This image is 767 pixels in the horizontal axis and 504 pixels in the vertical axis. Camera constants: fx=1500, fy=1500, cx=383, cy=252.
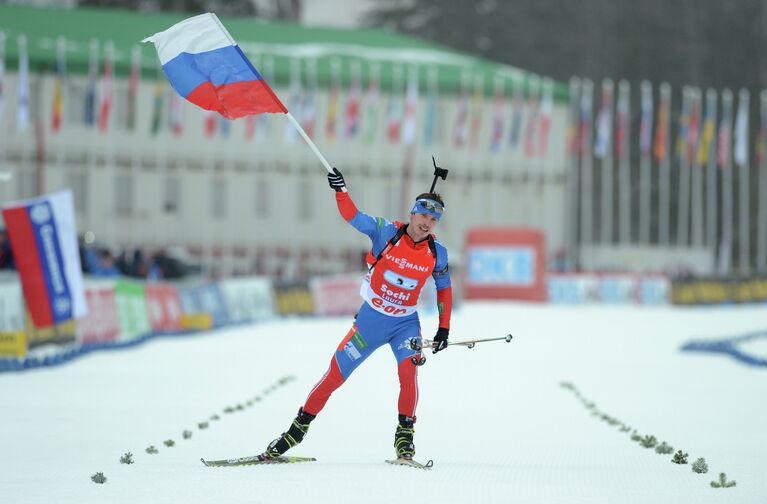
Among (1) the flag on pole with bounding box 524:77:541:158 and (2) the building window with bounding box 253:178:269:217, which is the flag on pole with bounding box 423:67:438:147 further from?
(2) the building window with bounding box 253:178:269:217

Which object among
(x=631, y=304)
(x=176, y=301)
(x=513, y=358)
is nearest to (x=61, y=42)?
(x=631, y=304)

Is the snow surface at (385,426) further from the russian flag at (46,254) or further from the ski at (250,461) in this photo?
the russian flag at (46,254)

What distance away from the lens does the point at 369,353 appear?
34.0 feet

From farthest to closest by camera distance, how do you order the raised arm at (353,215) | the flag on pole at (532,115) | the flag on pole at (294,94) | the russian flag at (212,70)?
the flag on pole at (532,115)
the flag on pole at (294,94)
the russian flag at (212,70)
the raised arm at (353,215)

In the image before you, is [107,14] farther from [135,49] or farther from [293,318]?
[293,318]

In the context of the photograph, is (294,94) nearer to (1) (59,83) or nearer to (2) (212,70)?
(1) (59,83)

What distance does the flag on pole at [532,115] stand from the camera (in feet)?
184

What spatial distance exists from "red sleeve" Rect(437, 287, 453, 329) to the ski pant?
0.20 metres

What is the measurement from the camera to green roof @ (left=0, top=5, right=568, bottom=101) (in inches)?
2258

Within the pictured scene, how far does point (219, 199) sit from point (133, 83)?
9.16 m

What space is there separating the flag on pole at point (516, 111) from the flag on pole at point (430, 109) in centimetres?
298

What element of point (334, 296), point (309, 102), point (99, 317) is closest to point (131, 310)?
point (99, 317)

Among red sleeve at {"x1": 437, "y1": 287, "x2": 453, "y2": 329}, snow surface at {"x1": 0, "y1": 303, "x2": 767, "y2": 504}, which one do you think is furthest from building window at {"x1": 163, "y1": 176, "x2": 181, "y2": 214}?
red sleeve at {"x1": 437, "y1": 287, "x2": 453, "y2": 329}

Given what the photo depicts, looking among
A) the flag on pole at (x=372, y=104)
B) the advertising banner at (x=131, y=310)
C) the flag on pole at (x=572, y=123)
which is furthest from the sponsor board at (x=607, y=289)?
the advertising banner at (x=131, y=310)
